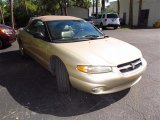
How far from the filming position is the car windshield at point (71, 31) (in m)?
4.54

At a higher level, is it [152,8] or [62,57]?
[152,8]

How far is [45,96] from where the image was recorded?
4086 mm

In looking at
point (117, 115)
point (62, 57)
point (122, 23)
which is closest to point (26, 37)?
point (62, 57)

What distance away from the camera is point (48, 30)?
466 cm

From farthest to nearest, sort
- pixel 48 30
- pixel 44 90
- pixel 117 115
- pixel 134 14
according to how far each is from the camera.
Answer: pixel 134 14 → pixel 48 30 → pixel 44 90 → pixel 117 115

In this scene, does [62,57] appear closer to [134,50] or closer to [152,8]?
[134,50]

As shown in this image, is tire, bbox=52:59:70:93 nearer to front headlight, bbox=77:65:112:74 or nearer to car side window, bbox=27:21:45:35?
front headlight, bbox=77:65:112:74

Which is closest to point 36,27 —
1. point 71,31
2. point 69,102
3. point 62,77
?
point 71,31

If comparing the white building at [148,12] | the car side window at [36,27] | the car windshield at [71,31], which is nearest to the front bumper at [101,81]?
the car windshield at [71,31]

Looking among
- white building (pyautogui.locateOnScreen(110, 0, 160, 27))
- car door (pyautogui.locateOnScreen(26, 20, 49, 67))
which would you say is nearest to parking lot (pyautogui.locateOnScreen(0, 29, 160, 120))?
car door (pyautogui.locateOnScreen(26, 20, 49, 67))

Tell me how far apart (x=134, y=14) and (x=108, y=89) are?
25009 millimetres

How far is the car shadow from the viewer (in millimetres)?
3604

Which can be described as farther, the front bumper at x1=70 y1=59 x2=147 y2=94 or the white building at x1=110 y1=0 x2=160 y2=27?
the white building at x1=110 y1=0 x2=160 y2=27

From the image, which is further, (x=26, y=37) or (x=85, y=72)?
(x=26, y=37)
